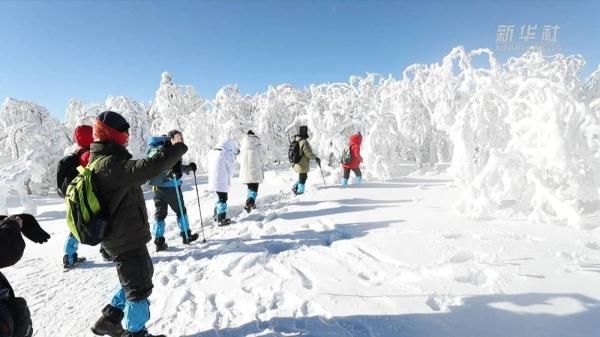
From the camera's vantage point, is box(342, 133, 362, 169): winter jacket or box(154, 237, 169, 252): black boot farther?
box(342, 133, 362, 169): winter jacket

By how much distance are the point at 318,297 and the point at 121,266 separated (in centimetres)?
186

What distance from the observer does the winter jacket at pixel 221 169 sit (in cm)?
686

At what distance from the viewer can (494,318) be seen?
2676 mm

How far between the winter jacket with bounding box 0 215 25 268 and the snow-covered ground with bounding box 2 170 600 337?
1675mm

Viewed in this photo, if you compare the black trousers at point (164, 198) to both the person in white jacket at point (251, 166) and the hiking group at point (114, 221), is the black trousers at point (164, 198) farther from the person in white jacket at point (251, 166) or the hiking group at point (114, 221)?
the hiking group at point (114, 221)

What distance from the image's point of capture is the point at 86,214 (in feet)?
7.99

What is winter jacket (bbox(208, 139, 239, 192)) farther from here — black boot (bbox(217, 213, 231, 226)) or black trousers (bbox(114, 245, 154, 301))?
black trousers (bbox(114, 245, 154, 301))

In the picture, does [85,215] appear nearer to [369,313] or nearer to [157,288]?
[157,288]

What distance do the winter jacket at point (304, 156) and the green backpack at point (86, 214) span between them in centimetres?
624

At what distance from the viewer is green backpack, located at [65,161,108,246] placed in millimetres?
2418

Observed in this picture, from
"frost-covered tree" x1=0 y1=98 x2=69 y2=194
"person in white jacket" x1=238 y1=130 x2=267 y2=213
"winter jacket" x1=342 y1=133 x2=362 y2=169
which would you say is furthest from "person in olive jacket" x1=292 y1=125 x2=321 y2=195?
"frost-covered tree" x1=0 y1=98 x2=69 y2=194

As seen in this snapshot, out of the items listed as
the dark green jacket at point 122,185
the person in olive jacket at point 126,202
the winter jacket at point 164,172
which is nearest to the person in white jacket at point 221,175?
the winter jacket at point 164,172

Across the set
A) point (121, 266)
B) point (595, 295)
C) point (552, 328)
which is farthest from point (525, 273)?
point (121, 266)

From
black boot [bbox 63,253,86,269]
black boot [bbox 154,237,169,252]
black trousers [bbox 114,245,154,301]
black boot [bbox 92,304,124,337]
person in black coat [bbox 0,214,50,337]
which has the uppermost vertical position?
person in black coat [bbox 0,214,50,337]
